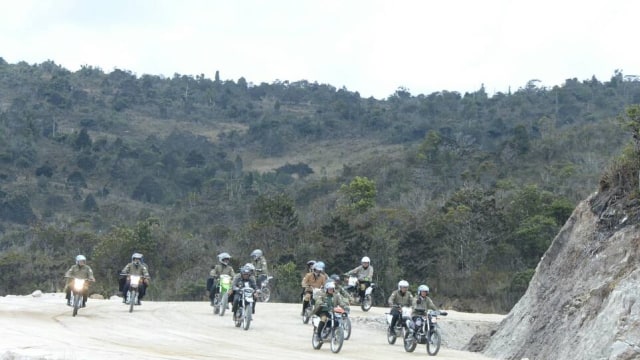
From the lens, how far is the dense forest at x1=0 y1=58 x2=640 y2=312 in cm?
5494

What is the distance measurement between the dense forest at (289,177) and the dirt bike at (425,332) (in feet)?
74.8

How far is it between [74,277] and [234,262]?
24.7 meters

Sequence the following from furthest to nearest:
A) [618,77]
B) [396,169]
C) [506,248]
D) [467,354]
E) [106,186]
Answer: [618,77] → [106,186] → [396,169] → [506,248] → [467,354]

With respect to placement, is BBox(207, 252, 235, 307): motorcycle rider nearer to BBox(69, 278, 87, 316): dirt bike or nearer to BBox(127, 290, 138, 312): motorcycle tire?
BBox(127, 290, 138, 312): motorcycle tire

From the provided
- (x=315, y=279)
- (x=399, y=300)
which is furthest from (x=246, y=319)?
(x=399, y=300)

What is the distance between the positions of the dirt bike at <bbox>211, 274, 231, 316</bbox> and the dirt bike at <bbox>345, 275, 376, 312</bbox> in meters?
4.52

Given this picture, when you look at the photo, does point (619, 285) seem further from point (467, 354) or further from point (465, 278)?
point (465, 278)

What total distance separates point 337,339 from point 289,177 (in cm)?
9105

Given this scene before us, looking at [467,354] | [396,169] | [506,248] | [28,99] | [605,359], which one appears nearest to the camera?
[605,359]

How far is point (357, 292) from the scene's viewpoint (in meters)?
34.0

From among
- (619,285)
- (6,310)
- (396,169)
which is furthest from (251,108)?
(619,285)

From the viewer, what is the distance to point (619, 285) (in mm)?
20766

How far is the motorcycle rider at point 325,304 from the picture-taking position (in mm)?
22969

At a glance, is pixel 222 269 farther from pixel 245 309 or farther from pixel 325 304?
pixel 325 304
